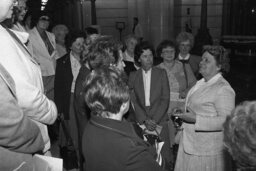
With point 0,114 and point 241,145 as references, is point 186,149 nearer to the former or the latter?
point 241,145

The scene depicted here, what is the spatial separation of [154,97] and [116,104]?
1.95m

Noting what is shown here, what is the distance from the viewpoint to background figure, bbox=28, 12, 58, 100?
459cm

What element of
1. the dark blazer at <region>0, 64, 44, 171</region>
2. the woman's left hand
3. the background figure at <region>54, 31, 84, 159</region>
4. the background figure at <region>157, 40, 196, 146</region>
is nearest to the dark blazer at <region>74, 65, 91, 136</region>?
the woman's left hand

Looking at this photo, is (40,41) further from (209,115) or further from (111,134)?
(111,134)

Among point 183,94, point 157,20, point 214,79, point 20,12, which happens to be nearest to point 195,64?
point 183,94

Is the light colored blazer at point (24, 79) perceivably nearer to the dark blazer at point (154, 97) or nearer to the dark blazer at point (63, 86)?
the dark blazer at point (154, 97)

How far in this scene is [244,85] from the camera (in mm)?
9086

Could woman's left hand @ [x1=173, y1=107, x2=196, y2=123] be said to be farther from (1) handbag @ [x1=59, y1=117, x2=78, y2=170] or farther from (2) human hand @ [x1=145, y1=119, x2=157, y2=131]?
(1) handbag @ [x1=59, y1=117, x2=78, y2=170]

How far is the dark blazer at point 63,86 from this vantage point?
160 inches

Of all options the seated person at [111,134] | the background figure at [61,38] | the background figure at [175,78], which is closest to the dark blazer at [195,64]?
the background figure at [175,78]


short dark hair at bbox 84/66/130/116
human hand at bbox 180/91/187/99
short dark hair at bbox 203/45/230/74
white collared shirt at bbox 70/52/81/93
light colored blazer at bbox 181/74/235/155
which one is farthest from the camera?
white collared shirt at bbox 70/52/81/93

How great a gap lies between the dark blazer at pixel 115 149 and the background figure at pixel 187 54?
2.88 m

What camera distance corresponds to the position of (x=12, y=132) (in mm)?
1239

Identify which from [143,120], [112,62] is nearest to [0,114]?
[112,62]
